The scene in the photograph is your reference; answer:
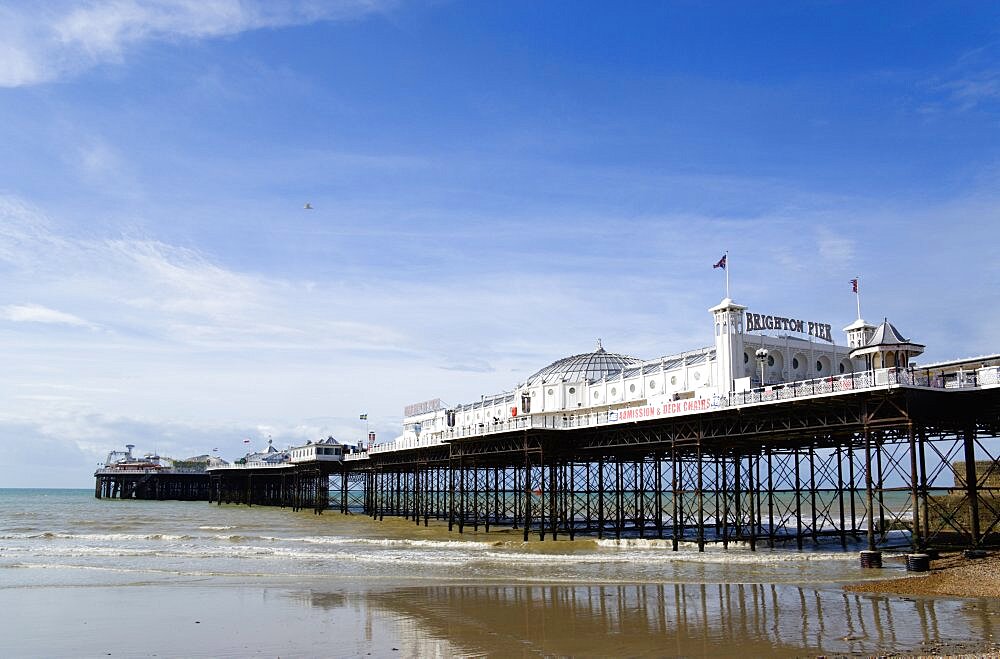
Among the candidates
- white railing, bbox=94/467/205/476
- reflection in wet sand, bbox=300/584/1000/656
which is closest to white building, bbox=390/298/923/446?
reflection in wet sand, bbox=300/584/1000/656

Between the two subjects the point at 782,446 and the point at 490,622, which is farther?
the point at 782,446

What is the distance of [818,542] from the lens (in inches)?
1794

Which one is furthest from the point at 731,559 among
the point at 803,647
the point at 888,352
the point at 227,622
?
the point at 227,622

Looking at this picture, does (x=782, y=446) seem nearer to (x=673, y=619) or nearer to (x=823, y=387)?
(x=823, y=387)

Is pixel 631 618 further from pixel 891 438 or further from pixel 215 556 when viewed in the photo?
pixel 215 556

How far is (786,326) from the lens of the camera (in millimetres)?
46438

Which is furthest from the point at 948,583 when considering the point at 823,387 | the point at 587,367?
the point at 587,367

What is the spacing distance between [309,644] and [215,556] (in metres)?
24.6

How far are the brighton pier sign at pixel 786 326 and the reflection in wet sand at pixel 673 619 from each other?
21.6 meters

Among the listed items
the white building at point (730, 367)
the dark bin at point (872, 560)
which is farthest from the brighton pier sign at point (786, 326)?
the dark bin at point (872, 560)

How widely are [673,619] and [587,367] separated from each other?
145 feet

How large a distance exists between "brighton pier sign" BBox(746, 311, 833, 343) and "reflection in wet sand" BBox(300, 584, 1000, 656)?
850 inches

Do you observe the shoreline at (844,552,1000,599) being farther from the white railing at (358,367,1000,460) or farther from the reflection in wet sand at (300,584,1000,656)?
the white railing at (358,367,1000,460)

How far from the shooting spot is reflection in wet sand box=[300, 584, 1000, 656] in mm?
17125
